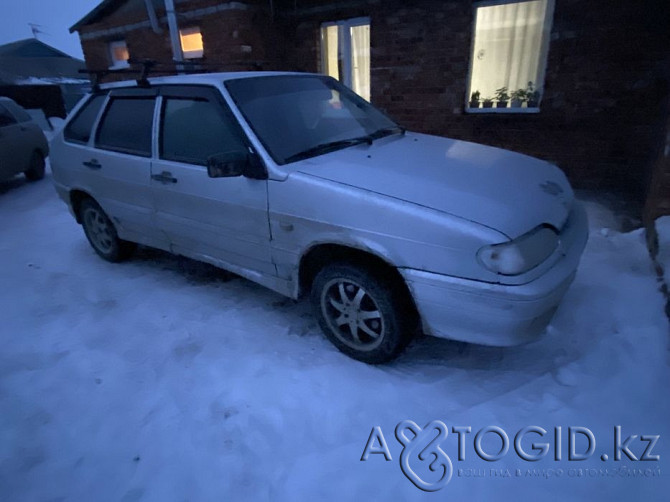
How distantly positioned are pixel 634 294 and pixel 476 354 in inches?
55.5

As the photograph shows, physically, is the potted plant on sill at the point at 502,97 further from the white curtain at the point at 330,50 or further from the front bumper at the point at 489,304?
the front bumper at the point at 489,304

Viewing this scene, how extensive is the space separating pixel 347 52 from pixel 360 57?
0.33 meters

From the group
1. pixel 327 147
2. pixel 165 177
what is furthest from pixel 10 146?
pixel 327 147


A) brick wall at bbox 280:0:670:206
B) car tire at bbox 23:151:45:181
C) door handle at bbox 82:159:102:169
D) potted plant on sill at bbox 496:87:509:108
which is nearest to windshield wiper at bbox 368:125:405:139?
door handle at bbox 82:159:102:169

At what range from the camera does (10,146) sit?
24.3ft

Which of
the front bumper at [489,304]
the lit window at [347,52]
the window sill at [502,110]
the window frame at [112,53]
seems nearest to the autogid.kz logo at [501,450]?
the front bumper at [489,304]

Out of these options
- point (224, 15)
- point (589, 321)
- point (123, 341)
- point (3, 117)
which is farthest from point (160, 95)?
point (3, 117)

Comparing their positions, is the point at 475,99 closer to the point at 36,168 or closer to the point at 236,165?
the point at 236,165

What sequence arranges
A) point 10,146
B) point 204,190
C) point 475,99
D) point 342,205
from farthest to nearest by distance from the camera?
point 10,146 → point 475,99 → point 204,190 → point 342,205

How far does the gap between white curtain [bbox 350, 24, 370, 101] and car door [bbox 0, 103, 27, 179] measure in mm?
6454

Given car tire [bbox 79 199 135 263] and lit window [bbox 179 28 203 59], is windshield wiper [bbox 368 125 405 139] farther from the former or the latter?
lit window [bbox 179 28 203 59]

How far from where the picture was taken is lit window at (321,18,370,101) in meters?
7.75

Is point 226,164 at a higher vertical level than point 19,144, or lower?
higher

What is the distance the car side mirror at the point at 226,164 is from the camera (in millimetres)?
2479
